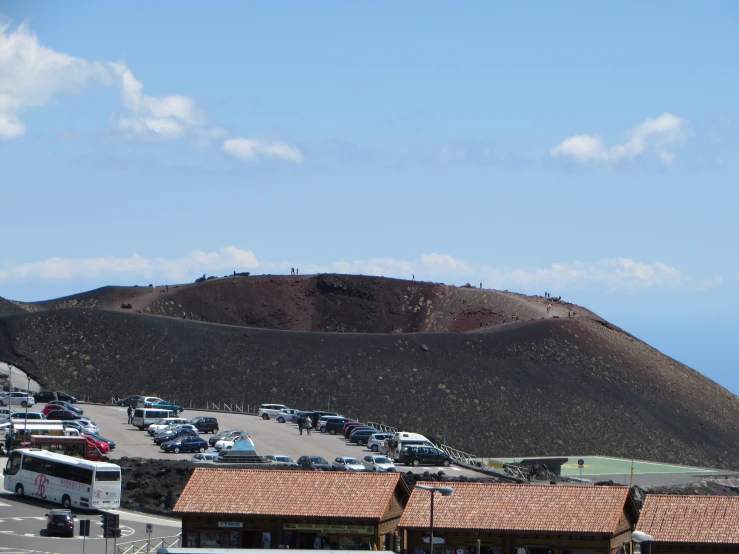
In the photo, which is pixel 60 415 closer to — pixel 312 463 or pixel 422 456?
pixel 312 463

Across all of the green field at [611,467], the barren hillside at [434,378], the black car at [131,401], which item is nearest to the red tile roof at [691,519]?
the green field at [611,467]

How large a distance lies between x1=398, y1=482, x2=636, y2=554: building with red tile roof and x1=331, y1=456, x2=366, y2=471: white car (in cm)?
2723

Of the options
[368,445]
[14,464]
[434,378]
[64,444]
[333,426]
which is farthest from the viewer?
[434,378]

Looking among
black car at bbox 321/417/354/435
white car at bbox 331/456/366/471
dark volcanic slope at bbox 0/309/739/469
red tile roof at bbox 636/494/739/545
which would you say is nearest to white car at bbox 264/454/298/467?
white car at bbox 331/456/366/471

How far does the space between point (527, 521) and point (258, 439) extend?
47.3m

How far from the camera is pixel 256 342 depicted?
127562mm

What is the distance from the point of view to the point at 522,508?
152ft

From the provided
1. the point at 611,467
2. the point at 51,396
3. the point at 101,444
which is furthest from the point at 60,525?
the point at 611,467

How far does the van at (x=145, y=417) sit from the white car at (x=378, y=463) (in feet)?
74.2

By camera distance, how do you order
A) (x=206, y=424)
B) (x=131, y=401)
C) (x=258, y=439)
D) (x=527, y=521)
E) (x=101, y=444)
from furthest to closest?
(x=131, y=401), (x=206, y=424), (x=258, y=439), (x=101, y=444), (x=527, y=521)

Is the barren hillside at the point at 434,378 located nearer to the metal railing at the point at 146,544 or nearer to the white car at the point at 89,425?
the white car at the point at 89,425

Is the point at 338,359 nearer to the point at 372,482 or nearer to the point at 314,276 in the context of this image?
the point at 314,276

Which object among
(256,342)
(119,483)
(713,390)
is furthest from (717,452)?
(119,483)

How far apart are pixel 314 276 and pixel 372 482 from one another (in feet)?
451
